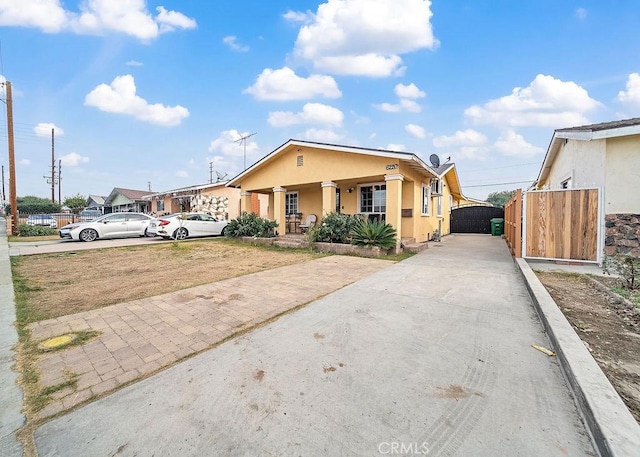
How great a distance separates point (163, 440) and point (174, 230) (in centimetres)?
1421

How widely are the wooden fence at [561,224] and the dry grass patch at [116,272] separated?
5878 mm

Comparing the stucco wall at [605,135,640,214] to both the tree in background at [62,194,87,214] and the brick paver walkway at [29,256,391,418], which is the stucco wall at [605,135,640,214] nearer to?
the brick paver walkway at [29,256,391,418]

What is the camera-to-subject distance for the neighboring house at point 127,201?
101 feet

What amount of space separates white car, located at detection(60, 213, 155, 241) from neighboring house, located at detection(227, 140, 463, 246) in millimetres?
5793

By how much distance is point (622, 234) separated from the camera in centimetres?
637

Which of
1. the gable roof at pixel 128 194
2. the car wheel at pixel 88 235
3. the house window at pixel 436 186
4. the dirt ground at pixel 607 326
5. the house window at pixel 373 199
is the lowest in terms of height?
the dirt ground at pixel 607 326

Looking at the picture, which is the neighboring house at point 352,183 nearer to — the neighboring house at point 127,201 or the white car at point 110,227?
the white car at point 110,227

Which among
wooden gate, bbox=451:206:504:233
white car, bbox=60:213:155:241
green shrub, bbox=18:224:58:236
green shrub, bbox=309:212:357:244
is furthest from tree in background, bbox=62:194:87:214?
wooden gate, bbox=451:206:504:233

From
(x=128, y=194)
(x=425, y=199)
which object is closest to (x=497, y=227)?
(x=425, y=199)

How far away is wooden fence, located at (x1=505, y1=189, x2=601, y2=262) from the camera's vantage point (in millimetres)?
6500

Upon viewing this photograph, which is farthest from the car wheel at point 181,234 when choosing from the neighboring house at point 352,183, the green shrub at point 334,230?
the green shrub at point 334,230

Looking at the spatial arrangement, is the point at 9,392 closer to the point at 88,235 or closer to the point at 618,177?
the point at 618,177

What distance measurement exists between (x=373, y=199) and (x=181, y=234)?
33.5 feet

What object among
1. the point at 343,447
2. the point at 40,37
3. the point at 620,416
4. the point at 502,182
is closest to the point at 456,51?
the point at 620,416
